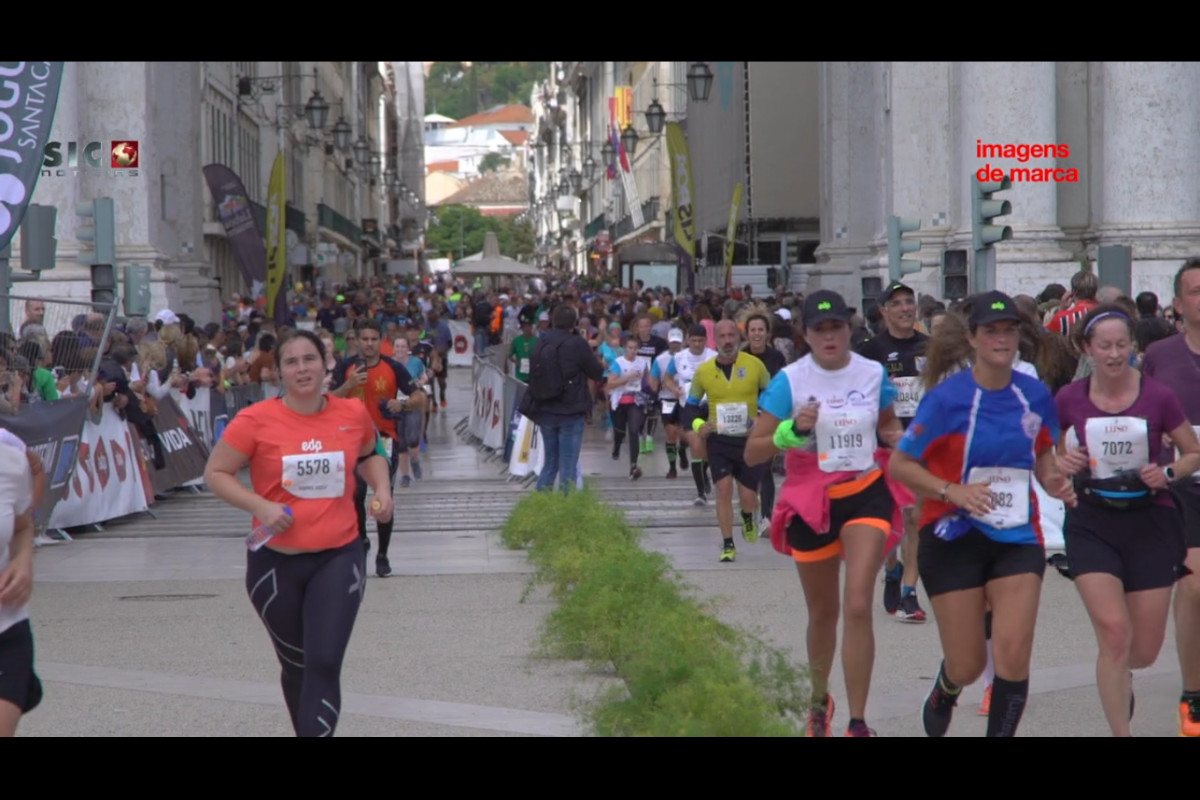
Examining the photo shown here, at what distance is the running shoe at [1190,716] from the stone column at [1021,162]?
1663cm

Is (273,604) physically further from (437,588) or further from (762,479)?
(762,479)

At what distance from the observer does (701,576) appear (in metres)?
13.1

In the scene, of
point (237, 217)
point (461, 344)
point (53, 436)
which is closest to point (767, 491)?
point (53, 436)

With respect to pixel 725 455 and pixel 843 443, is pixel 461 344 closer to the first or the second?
pixel 725 455

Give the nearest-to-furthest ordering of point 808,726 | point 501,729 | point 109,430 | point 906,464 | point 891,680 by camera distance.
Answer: point 906,464
point 808,726
point 501,729
point 891,680
point 109,430

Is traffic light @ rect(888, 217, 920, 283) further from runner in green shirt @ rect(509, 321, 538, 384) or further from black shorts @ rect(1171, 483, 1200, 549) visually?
black shorts @ rect(1171, 483, 1200, 549)

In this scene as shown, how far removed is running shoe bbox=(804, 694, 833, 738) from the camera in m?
7.48

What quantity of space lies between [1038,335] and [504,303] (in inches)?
1547

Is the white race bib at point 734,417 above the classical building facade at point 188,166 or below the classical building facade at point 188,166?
below

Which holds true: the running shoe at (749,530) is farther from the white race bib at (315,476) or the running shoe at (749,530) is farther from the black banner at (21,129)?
the white race bib at (315,476)

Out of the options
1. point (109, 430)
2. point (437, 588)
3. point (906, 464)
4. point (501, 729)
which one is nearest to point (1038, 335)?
point (906, 464)

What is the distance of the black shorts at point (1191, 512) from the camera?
25.3 feet

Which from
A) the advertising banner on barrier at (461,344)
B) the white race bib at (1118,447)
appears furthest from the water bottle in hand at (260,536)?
the advertising banner on barrier at (461,344)

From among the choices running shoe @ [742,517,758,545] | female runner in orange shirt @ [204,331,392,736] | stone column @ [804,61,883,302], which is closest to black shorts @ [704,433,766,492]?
running shoe @ [742,517,758,545]
